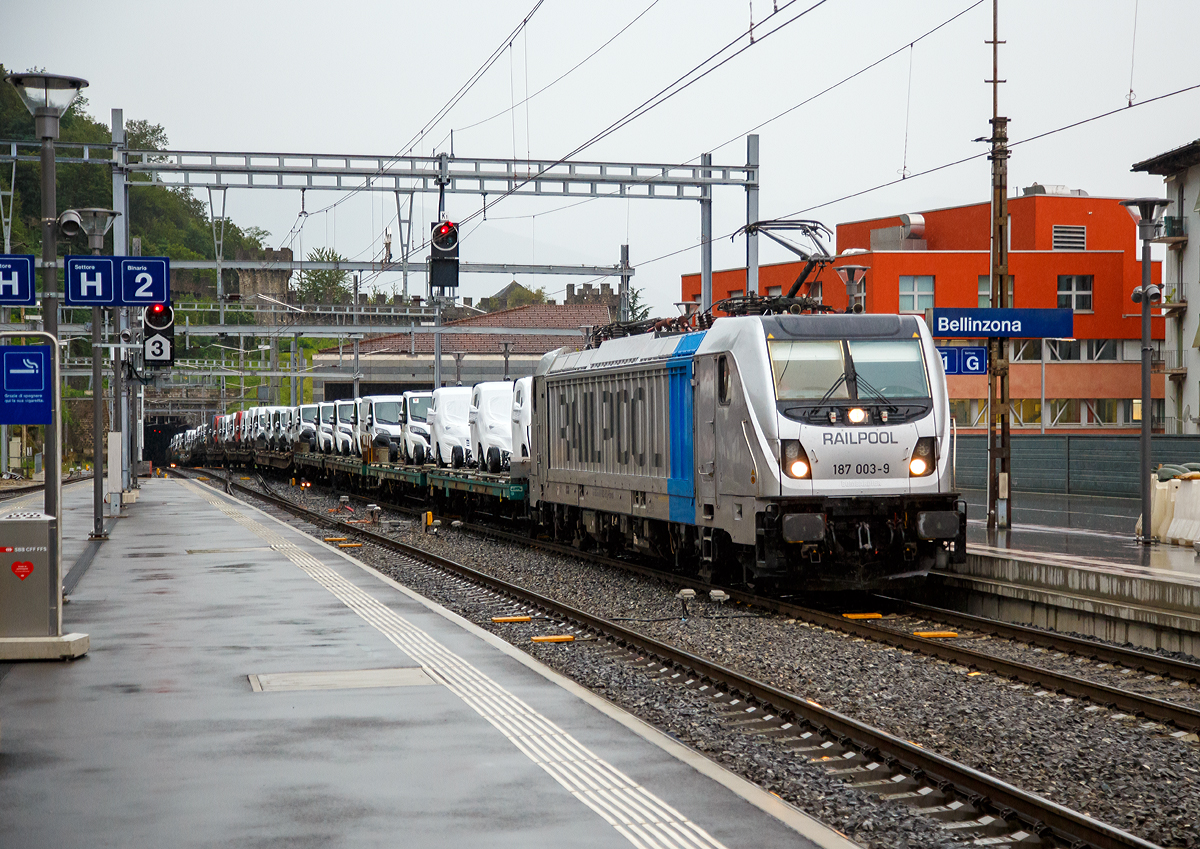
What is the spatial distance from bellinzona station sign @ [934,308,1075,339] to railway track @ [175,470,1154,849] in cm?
971

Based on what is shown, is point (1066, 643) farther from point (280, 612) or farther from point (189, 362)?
point (189, 362)

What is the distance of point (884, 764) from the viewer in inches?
311

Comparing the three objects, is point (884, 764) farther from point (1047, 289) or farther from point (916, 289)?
point (1047, 289)

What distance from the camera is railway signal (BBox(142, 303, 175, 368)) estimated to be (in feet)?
96.9

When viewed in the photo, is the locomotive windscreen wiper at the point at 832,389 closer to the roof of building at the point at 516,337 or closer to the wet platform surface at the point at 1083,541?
the wet platform surface at the point at 1083,541

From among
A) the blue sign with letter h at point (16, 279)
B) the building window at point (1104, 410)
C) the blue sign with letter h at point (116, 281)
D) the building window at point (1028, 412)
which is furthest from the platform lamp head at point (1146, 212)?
the building window at point (1104, 410)

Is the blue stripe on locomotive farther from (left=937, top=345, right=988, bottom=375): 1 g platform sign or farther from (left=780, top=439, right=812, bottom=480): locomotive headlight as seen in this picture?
(left=937, top=345, right=988, bottom=375): 1 g platform sign

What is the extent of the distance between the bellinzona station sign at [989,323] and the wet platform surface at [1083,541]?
2929 millimetres

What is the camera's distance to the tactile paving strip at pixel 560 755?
5.89 metres

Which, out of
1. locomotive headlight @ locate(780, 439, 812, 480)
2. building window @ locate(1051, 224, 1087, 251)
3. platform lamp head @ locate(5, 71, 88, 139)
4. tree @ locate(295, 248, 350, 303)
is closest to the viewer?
platform lamp head @ locate(5, 71, 88, 139)

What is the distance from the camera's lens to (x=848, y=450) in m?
14.5

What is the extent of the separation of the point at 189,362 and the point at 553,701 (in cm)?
7180

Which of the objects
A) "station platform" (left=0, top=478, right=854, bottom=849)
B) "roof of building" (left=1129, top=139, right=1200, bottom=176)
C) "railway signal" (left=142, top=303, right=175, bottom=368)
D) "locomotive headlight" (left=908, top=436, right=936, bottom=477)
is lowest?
"station platform" (left=0, top=478, right=854, bottom=849)

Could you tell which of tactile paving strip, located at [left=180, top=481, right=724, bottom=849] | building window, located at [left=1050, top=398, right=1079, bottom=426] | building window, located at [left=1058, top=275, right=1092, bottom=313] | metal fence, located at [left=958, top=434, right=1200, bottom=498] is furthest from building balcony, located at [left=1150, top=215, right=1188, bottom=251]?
tactile paving strip, located at [left=180, top=481, right=724, bottom=849]
